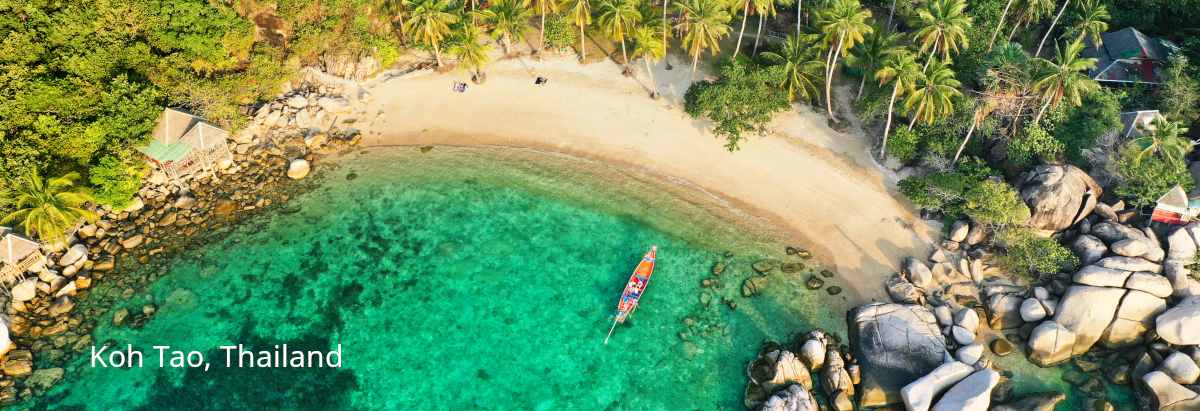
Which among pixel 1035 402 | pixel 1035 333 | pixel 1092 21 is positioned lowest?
pixel 1035 402

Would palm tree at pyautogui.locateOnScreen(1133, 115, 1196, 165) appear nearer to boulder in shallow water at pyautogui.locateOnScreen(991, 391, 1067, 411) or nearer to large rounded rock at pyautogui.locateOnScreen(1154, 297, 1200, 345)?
large rounded rock at pyautogui.locateOnScreen(1154, 297, 1200, 345)

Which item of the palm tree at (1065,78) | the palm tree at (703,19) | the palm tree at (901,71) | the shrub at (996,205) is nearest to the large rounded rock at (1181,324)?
the shrub at (996,205)

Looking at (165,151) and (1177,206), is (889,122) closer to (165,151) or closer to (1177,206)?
(1177,206)

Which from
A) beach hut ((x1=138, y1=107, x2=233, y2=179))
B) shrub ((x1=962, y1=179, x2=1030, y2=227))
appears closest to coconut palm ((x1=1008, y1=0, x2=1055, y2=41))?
shrub ((x1=962, y1=179, x2=1030, y2=227))

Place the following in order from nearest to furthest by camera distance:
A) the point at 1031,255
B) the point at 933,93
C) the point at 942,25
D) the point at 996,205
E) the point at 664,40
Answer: the point at 1031,255 < the point at 996,205 < the point at 933,93 < the point at 942,25 < the point at 664,40

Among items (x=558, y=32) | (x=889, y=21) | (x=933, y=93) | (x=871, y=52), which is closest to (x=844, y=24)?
(x=871, y=52)

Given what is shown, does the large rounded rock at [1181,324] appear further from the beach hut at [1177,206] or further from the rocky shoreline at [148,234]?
the rocky shoreline at [148,234]

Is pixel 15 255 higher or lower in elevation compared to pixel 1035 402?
higher
